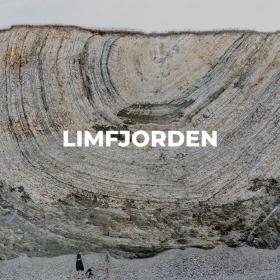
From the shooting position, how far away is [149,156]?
375 inches

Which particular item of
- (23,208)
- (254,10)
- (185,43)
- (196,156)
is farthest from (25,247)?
(254,10)

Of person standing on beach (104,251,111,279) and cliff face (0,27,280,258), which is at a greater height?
cliff face (0,27,280,258)

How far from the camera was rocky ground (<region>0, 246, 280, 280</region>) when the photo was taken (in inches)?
369

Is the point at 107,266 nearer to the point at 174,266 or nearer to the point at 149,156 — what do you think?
the point at 174,266

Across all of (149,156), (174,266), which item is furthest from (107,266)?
(149,156)

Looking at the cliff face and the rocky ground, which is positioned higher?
the cliff face

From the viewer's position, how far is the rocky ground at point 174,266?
937 centimetres

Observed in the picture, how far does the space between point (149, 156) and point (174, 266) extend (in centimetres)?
100

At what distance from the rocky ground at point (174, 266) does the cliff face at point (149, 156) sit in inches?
3.2

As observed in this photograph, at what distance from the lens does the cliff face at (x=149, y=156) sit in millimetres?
9438

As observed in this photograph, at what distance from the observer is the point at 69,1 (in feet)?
31.4

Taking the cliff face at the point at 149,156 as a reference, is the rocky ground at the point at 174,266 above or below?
below

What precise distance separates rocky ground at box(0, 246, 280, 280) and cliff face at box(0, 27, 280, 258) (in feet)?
0.27

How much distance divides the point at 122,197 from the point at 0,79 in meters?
1.58
